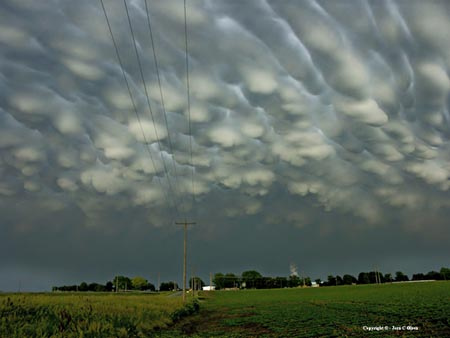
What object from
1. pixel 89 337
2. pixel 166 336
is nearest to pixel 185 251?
pixel 166 336

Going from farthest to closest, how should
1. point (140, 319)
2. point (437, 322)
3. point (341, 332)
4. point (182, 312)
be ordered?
point (182, 312) < point (140, 319) < point (437, 322) < point (341, 332)

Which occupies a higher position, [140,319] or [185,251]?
[185,251]

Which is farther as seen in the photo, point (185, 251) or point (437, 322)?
point (185, 251)

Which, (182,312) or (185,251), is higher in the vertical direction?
(185,251)

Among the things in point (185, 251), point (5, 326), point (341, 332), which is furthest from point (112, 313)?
point (185, 251)

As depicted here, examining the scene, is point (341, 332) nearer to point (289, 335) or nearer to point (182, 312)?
point (289, 335)

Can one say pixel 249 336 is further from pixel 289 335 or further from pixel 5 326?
pixel 5 326

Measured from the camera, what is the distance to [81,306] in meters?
25.4

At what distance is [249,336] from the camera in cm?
2289

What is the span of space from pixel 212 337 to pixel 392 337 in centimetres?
960

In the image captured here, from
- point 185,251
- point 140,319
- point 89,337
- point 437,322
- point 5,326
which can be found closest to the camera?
point 5,326

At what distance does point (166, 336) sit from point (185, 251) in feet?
161

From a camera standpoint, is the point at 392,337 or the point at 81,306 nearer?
the point at 392,337

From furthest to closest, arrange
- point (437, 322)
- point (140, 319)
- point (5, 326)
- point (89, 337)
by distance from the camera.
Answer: point (140, 319), point (437, 322), point (89, 337), point (5, 326)
